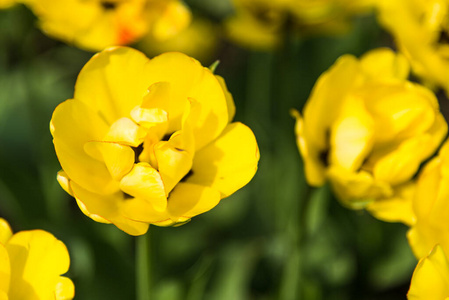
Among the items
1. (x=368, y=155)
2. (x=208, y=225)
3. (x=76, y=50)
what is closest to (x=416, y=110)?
(x=368, y=155)

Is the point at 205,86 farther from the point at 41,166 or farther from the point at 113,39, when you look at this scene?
the point at 41,166

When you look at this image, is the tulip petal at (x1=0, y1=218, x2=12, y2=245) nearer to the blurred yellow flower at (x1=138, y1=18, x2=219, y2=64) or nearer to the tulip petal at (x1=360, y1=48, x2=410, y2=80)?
the tulip petal at (x1=360, y1=48, x2=410, y2=80)

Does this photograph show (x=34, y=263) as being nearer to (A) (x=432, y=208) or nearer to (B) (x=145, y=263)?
(B) (x=145, y=263)

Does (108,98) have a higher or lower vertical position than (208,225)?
higher

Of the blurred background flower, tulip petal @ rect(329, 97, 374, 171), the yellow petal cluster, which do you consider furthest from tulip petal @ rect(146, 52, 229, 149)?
the yellow petal cluster

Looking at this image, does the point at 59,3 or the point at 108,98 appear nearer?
the point at 108,98

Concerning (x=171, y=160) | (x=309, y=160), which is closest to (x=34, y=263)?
(x=171, y=160)
